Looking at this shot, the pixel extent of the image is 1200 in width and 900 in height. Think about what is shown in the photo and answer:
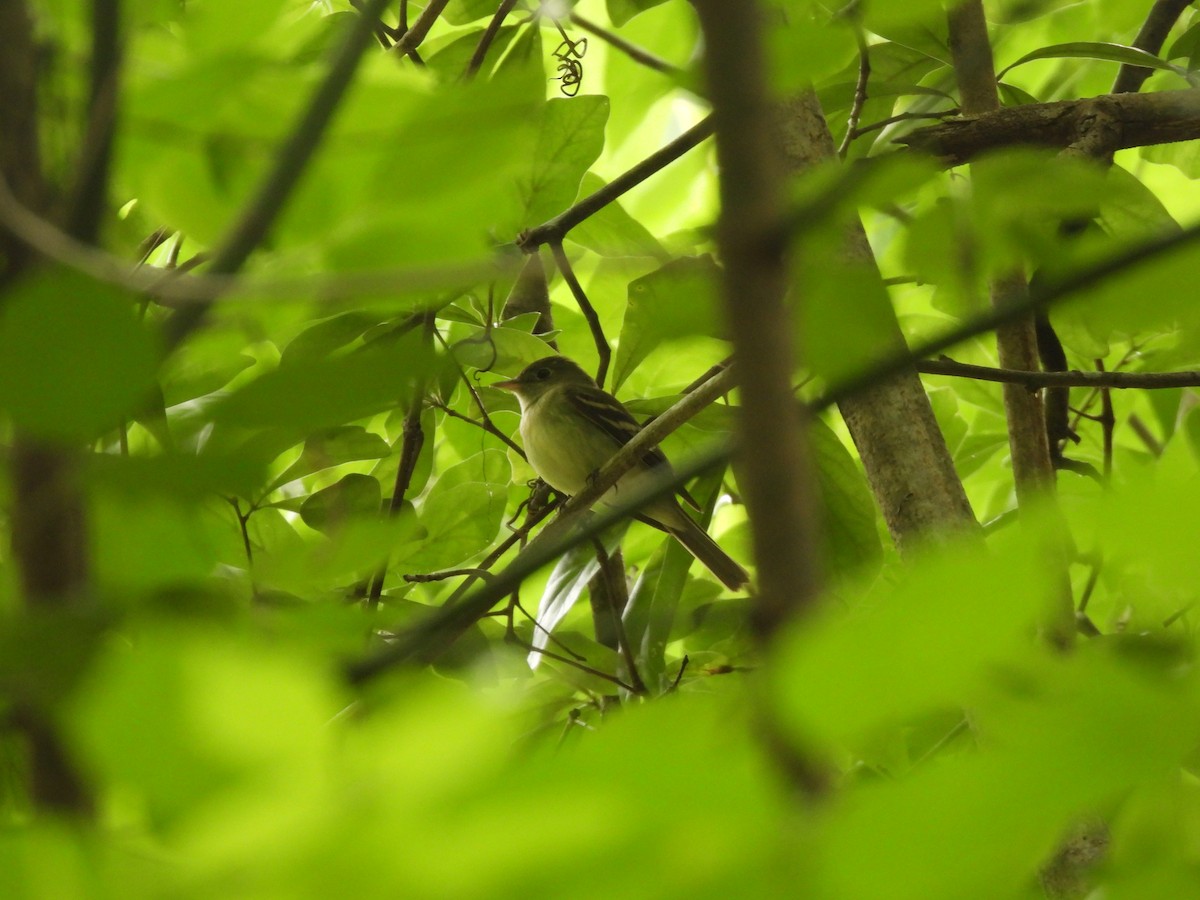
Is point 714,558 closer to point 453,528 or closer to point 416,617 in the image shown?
point 453,528

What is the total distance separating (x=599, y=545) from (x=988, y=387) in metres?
0.99

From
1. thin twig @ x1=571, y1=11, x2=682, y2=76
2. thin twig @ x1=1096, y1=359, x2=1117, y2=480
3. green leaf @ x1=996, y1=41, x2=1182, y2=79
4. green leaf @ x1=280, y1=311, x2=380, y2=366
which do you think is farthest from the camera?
thin twig @ x1=1096, y1=359, x2=1117, y2=480

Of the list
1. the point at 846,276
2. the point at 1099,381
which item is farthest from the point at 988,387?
the point at 846,276

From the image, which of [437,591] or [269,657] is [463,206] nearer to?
[269,657]

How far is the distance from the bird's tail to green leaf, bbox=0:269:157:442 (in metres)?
2.14

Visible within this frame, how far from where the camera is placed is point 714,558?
9.21ft

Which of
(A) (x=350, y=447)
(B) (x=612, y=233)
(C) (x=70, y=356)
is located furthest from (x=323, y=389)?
(B) (x=612, y=233)

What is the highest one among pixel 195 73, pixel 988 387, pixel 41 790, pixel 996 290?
pixel 195 73

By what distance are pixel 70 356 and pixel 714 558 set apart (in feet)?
8.02

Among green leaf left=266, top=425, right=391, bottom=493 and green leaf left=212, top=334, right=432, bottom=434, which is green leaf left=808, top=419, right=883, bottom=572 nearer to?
green leaf left=266, top=425, right=391, bottom=493

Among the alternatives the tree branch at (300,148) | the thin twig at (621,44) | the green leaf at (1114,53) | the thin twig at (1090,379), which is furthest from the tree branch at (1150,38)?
the tree branch at (300,148)

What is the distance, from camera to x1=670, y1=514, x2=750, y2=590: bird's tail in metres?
2.65

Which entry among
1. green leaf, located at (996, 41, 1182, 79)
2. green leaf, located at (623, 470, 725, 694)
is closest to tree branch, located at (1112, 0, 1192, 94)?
green leaf, located at (996, 41, 1182, 79)

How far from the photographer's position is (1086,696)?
0.34 m
